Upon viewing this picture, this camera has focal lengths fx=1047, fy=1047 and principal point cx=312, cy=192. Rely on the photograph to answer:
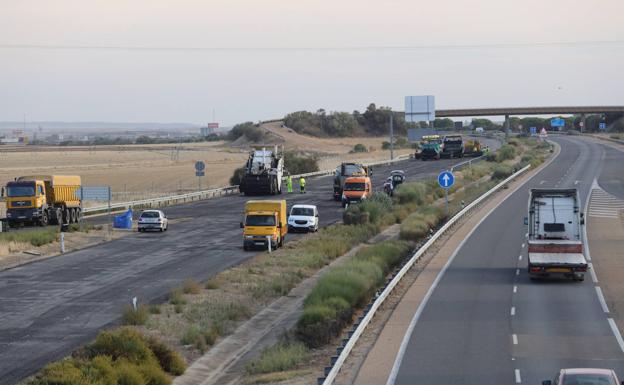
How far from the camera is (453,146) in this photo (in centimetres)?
12188

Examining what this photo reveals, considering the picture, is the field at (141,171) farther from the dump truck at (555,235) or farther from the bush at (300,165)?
the dump truck at (555,235)

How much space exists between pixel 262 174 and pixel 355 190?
34.8 ft

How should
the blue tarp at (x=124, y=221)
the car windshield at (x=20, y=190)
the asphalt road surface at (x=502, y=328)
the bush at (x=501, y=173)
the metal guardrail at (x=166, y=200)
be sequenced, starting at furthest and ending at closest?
the bush at (x=501, y=173) < the metal guardrail at (x=166, y=200) < the car windshield at (x=20, y=190) < the blue tarp at (x=124, y=221) < the asphalt road surface at (x=502, y=328)

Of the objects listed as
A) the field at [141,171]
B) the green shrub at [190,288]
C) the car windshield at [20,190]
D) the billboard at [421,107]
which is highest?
the billboard at [421,107]

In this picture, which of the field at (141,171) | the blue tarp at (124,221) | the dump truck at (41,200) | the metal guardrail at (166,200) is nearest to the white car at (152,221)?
the blue tarp at (124,221)

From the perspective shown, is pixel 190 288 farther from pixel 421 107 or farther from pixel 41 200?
pixel 421 107

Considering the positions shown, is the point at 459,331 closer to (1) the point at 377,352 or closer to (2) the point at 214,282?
(1) the point at 377,352

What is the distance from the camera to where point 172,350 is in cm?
2417

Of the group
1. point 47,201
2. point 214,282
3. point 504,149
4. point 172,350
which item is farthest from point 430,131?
point 172,350

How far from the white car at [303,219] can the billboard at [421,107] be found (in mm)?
68276

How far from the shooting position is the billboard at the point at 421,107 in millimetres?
121188

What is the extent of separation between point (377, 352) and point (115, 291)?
1513 cm

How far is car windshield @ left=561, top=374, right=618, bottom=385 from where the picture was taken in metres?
14.6

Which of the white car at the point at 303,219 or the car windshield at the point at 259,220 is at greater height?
the car windshield at the point at 259,220
